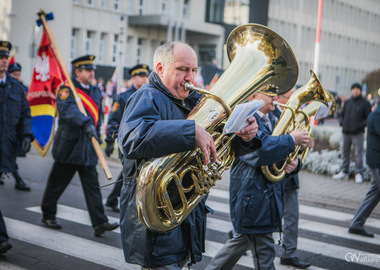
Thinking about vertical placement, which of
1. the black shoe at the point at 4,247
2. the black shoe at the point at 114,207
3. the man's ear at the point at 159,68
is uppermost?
the man's ear at the point at 159,68

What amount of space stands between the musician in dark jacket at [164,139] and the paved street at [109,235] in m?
2.19

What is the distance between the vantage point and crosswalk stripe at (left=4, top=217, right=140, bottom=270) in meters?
5.45

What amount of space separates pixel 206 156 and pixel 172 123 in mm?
264

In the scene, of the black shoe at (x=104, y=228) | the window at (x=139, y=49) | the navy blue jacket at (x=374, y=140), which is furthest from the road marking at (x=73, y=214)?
the window at (x=139, y=49)

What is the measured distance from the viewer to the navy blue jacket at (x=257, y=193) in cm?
410

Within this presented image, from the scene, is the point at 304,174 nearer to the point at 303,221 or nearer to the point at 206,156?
the point at 303,221

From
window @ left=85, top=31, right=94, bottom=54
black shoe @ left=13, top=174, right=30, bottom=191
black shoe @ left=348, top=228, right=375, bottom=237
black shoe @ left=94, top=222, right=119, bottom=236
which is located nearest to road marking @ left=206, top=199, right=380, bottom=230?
black shoe @ left=348, top=228, right=375, bottom=237

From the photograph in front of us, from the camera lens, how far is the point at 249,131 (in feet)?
11.0

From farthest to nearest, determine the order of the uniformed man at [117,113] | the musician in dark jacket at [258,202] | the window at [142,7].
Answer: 1. the window at [142,7]
2. the uniformed man at [117,113]
3. the musician in dark jacket at [258,202]

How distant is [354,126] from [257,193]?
302 inches

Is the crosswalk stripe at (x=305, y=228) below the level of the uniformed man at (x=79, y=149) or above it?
below

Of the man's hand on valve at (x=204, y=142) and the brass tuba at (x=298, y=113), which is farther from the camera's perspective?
the brass tuba at (x=298, y=113)

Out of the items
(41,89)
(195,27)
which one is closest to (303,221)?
(41,89)

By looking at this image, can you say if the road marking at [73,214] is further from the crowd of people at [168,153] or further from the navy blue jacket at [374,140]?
the navy blue jacket at [374,140]
